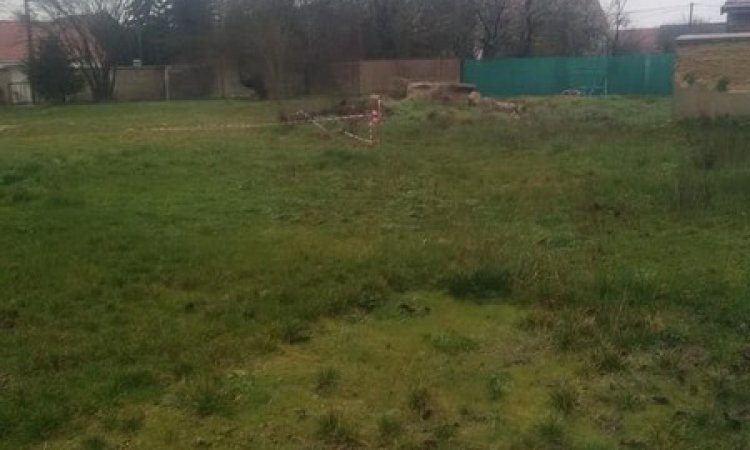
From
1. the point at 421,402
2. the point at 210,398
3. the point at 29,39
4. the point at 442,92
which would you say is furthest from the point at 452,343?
the point at 29,39

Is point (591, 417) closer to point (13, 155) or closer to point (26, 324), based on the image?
point (26, 324)

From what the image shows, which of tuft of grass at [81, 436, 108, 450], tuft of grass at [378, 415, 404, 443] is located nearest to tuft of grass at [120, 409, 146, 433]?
tuft of grass at [81, 436, 108, 450]

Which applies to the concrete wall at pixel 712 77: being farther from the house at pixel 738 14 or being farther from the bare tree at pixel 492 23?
the bare tree at pixel 492 23

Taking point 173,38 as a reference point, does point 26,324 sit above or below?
below

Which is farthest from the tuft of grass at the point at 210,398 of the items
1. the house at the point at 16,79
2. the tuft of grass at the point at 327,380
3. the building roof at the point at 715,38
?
the house at the point at 16,79

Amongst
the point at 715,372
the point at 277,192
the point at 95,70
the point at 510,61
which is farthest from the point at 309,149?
the point at 95,70

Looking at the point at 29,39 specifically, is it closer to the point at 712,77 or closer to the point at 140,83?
the point at 140,83

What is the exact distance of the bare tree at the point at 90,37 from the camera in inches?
1705

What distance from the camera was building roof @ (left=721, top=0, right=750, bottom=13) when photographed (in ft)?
122

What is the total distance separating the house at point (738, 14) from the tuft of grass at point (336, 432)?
38.2 m

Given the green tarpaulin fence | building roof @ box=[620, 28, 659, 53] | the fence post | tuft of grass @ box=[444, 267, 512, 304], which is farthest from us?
building roof @ box=[620, 28, 659, 53]

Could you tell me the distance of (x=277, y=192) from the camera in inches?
434

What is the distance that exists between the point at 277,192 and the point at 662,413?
7.53 metres

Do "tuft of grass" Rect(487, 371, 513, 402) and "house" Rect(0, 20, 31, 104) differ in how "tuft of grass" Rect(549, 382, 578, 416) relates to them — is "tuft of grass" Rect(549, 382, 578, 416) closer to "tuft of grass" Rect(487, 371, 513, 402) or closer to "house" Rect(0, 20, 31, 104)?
"tuft of grass" Rect(487, 371, 513, 402)
